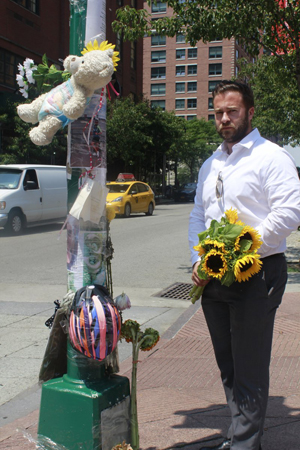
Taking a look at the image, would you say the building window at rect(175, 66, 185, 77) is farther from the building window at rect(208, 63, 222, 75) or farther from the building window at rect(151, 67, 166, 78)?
the building window at rect(208, 63, 222, 75)

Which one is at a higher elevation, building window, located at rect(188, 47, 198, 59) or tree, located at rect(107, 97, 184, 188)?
building window, located at rect(188, 47, 198, 59)

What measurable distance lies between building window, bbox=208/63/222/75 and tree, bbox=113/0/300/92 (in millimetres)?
68609

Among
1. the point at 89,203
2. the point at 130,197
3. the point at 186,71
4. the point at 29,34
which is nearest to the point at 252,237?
the point at 89,203

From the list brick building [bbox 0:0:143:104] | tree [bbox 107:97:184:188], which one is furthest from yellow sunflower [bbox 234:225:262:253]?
tree [bbox 107:97:184:188]

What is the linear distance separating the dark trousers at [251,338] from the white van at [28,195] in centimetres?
1261

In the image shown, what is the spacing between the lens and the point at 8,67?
2477cm

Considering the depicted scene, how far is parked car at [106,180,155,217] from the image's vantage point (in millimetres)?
21062

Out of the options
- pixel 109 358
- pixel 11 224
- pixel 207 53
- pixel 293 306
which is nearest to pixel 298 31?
pixel 293 306

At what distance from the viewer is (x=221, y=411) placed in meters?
3.63

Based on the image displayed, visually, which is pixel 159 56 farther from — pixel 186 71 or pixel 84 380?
pixel 84 380

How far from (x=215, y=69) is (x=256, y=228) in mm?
77163

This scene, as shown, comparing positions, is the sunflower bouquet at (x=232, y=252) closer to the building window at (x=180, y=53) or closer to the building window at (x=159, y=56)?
the building window at (x=180, y=53)

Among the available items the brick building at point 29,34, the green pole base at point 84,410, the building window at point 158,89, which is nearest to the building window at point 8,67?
the brick building at point 29,34

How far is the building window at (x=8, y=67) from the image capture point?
24.3 metres
